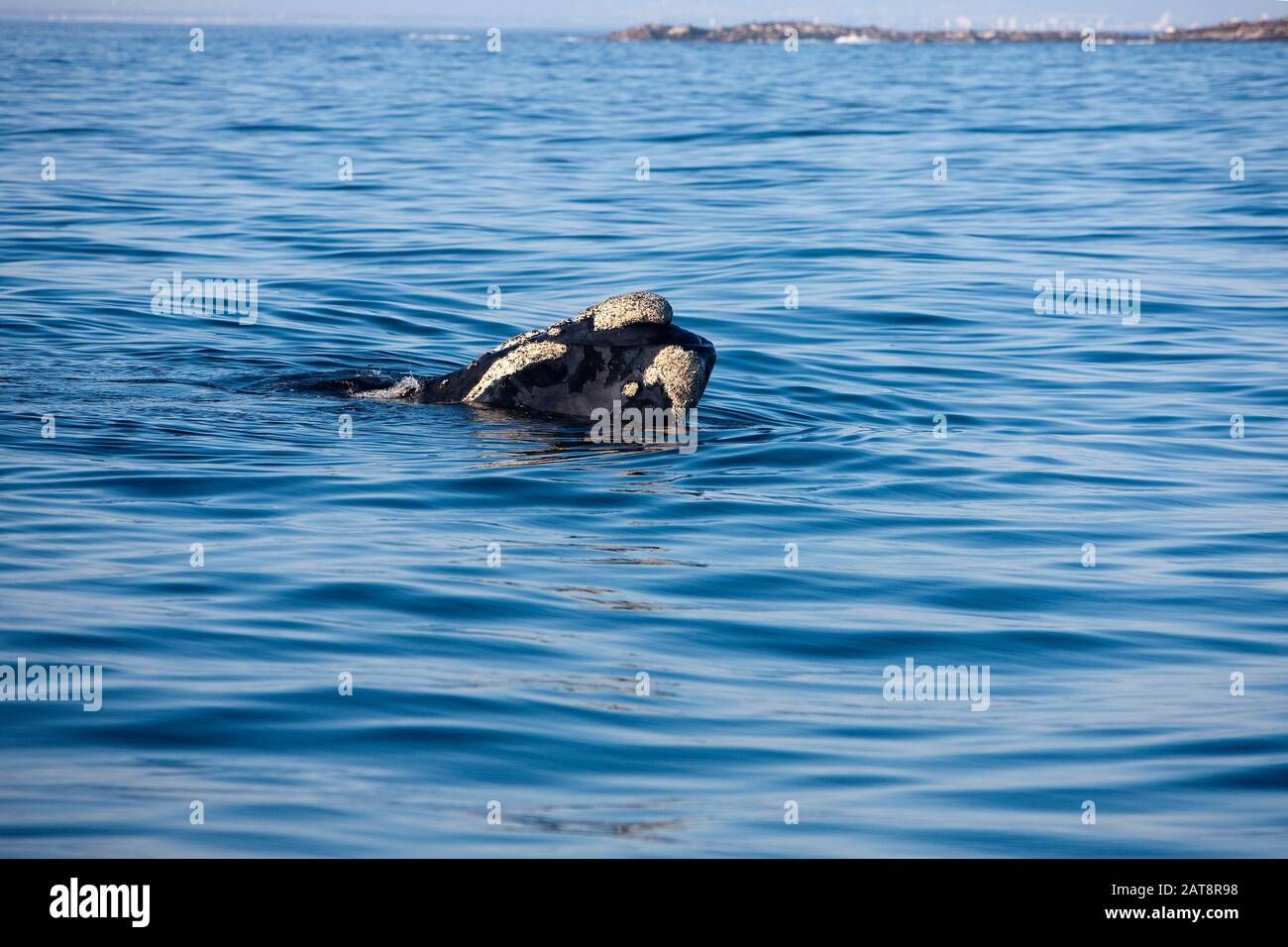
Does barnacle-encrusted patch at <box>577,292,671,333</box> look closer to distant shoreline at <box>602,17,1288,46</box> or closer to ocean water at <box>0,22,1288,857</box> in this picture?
ocean water at <box>0,22,1288,857</box>

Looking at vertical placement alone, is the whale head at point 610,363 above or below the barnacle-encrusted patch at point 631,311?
below

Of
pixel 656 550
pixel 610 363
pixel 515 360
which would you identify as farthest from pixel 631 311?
pixel 656 550

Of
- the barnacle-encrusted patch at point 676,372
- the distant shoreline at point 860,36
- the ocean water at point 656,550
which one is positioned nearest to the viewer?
the ocean water at point 656,550

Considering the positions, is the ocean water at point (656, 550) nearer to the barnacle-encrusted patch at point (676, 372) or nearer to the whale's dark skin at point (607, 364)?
the whale's dark skin at point (607, 364)

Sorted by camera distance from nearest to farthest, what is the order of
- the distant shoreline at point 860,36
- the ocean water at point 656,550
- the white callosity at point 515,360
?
the ocean water at point 656,550, the white callosity at point 515,360, the distant shoreline at point 860,36

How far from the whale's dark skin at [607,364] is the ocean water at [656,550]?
303 millimetres

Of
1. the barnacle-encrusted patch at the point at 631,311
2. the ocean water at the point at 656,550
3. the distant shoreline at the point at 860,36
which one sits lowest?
the ocean water at the point at 656,550

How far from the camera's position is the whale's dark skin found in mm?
10273

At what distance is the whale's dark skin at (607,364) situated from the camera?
10.3 m

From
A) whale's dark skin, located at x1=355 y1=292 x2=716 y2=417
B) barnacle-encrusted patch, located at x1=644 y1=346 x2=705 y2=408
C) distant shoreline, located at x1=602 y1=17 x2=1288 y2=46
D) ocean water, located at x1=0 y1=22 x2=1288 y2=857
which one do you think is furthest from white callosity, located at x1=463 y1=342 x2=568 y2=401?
distant shoreline, located at x1=602 y1=17 x2=1288 y2=46

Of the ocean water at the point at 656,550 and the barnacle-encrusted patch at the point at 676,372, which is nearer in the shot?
the ocean water at the point at 656,550

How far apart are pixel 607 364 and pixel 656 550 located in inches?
93.8

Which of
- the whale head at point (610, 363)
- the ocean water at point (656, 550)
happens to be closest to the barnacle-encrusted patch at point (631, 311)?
the whale head at point (610, 363)

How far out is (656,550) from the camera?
8359 millimetres
